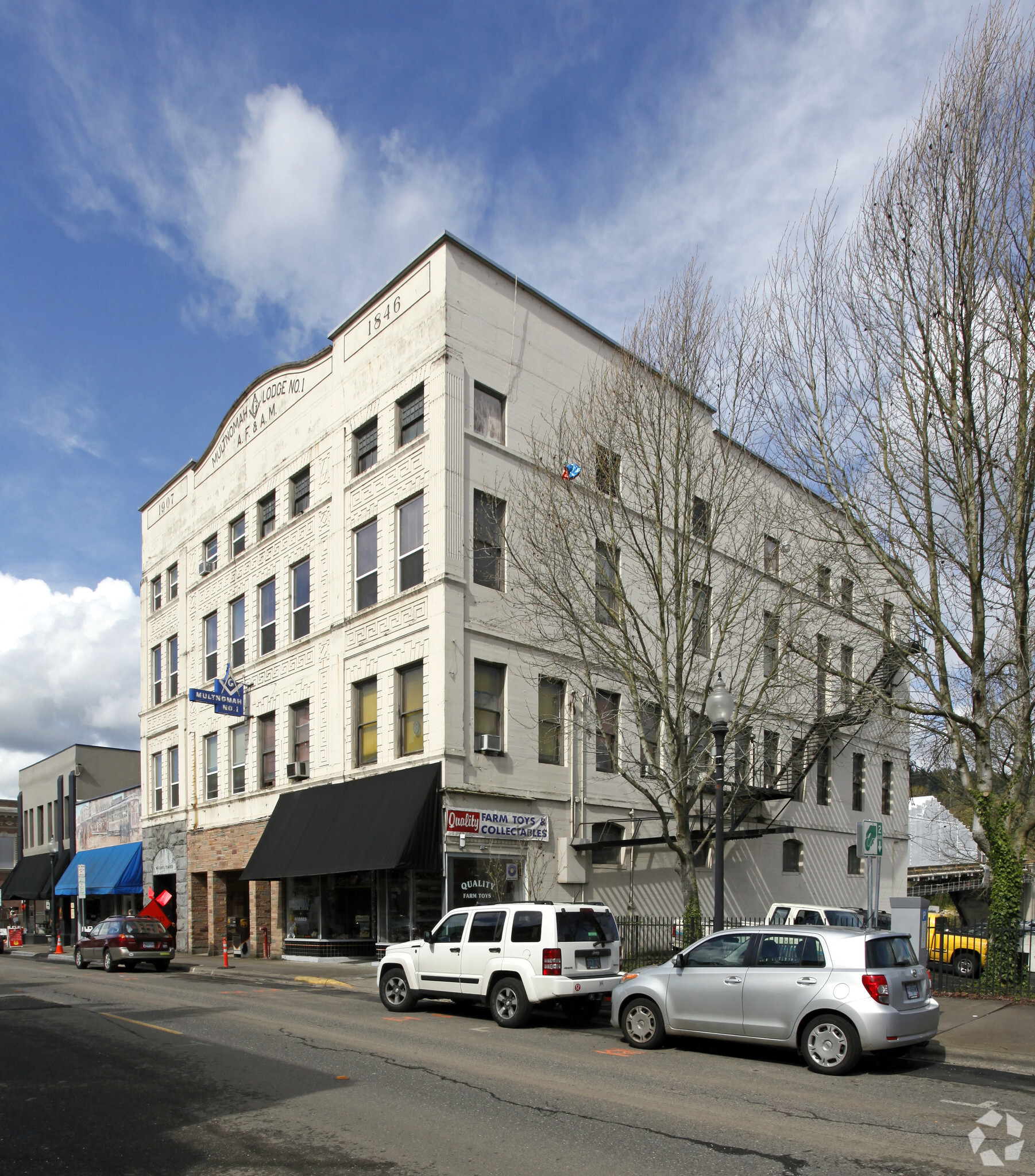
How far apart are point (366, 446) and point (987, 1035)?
62.9ft

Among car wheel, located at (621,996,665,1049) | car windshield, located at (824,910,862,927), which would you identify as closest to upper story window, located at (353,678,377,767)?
car windshield, located at (824,910,862,927)

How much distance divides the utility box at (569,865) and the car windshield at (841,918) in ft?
23.8

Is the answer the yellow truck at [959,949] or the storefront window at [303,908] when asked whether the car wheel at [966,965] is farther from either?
the storefront window at [303,908]

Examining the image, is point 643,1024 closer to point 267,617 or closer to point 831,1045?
point 831,1045

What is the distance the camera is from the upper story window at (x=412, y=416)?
2438 centimetres

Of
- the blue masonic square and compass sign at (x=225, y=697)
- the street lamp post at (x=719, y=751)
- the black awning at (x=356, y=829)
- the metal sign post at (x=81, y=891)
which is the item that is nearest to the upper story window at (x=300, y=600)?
the blue masonic square and compass sign at (x=225, y=697)

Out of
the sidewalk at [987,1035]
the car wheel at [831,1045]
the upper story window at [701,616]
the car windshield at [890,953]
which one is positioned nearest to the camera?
the car wheel at [831,1045]

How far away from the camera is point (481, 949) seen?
14.6 metres

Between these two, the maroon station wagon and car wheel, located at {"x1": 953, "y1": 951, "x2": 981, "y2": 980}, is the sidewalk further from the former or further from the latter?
the maroon station wagon

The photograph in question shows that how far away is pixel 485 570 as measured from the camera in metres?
23.8

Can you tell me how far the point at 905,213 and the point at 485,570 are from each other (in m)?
11.5

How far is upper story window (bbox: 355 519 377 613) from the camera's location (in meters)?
25.6

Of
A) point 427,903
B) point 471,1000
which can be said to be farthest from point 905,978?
point 427,903

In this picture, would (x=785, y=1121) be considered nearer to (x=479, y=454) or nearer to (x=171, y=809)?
(x=479, y=454)
